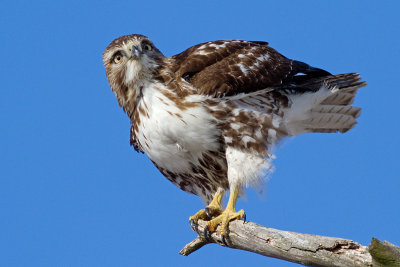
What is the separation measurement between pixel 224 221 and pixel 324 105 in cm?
247

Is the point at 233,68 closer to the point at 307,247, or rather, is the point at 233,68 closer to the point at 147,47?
the point at 147,47

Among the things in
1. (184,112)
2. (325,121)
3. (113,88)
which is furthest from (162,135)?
(325,121)

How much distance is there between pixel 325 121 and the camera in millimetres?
9039

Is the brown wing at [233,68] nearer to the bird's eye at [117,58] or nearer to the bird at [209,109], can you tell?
the bird at [209,109]

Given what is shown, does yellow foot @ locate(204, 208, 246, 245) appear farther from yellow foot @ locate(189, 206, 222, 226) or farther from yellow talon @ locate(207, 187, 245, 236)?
yellow foot @ locate(189, 206, 222, 226)

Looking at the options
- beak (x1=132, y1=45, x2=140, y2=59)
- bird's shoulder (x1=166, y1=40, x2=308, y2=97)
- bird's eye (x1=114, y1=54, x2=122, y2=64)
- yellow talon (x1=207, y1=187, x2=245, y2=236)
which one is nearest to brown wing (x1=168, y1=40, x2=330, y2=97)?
bird's shoulder (x1=166, y1=40, x2=308, y2=97)

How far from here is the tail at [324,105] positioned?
8.66 meters

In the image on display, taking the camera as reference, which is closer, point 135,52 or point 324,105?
point 135,52

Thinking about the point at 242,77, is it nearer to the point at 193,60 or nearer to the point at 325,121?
the point at 193,60

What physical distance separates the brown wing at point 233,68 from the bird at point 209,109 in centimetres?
1

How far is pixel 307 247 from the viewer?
6363 mm

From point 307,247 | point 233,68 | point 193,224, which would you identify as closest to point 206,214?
point 193,224

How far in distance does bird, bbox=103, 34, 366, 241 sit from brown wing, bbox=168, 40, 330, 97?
0.04 ft

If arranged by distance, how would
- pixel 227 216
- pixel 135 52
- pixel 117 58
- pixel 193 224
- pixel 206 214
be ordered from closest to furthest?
pixel 135 52
pixel 227 216
pixel 117 58
pixel 193 224
pixel 206 214
